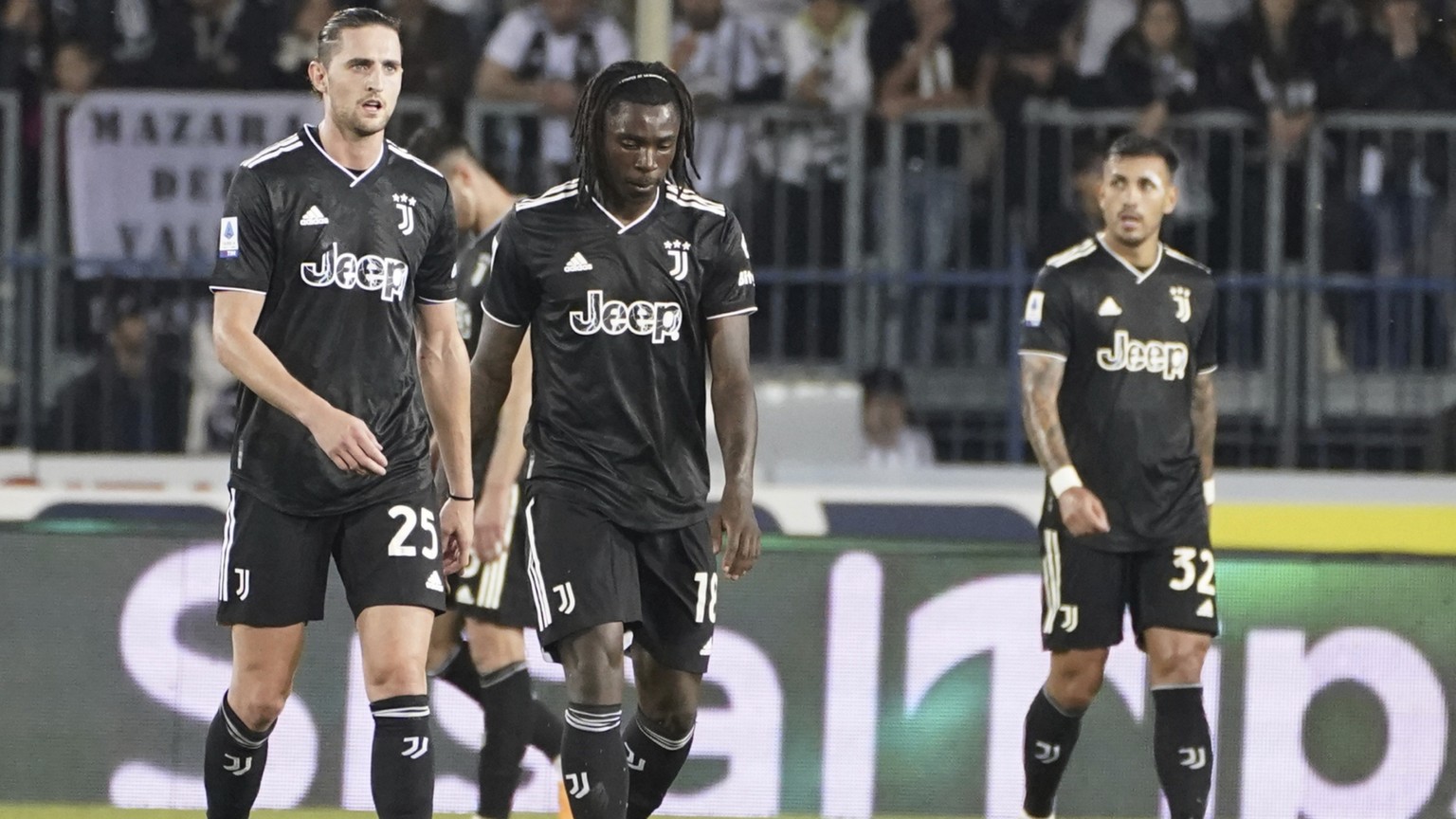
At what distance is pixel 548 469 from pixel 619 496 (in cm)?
21

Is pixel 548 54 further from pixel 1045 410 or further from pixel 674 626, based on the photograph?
pixel 674 626

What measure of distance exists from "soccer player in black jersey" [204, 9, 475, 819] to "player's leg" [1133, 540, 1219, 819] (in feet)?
7.78

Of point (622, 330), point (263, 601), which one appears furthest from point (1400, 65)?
point (263, 601)

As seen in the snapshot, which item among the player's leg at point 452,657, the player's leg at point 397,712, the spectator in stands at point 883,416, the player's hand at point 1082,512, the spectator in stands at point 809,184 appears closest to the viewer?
the player's leg at point 397,712

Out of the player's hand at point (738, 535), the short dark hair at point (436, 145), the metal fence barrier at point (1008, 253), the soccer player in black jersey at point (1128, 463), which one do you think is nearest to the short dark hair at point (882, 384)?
the metal fence barrier at point (1008, 253)

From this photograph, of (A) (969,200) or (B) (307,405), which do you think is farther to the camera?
(A) (969,200)

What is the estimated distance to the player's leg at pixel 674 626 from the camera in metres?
5.80

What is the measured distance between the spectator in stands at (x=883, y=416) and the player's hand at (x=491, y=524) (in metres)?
4.35

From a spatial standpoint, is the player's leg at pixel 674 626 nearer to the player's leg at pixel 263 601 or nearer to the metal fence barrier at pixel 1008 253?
the player's leg at pixel 263 601

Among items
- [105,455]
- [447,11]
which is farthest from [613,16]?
[105,455]

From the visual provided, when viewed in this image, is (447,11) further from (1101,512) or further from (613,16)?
(1101,512)

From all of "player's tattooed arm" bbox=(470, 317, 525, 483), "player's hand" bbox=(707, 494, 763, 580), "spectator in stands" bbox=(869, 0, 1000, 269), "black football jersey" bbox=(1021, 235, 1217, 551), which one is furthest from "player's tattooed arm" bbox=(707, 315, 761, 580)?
"spectator in stands" bbox=(869, 0, 1000, 269)

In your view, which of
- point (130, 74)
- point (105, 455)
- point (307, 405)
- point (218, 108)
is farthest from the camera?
point (130, 74)

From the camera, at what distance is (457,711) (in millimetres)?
7980
